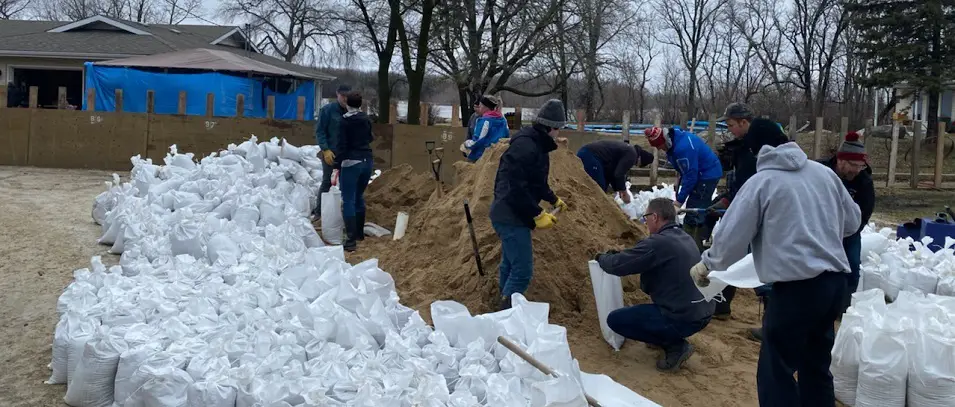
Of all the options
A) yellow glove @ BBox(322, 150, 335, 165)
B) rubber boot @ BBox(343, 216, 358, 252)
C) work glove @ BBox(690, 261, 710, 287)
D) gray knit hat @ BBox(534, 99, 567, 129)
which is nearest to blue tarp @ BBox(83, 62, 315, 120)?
yellow glove @ BBox(322, 150, 335, 165)

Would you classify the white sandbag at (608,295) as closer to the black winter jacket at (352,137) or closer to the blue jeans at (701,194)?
the blue jeans at (701,194)

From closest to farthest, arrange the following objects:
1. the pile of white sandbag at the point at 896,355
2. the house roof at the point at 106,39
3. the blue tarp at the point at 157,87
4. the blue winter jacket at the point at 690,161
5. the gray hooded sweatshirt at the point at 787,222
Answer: the gray hooded sweatshirt at the point at 787,222, the pile of white sandbag at the point at 896,355, the blue winter jacket at the point at 690,161, the blue tarp at the point at 157,87, the house roof at the point at 106,39

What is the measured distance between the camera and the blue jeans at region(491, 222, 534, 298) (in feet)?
17.6

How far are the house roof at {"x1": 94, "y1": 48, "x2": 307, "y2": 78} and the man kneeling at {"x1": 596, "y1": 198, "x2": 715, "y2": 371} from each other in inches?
732

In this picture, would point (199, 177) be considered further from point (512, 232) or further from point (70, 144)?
point (70, 144)

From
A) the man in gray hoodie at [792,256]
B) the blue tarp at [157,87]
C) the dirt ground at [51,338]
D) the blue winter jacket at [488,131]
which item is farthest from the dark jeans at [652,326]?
the blue tarp at [157,87]

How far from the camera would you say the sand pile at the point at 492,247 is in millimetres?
5867

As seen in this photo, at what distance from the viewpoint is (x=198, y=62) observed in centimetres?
2211

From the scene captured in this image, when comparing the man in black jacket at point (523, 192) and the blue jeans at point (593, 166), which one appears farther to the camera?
the blue jeans at point (593, 166)

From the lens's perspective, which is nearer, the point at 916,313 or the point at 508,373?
the point at 508,373

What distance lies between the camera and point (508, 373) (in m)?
4.06

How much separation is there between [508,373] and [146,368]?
166 centimetres

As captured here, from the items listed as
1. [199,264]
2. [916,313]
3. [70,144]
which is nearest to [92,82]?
[70,144]

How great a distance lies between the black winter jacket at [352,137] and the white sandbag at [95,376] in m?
4.25
